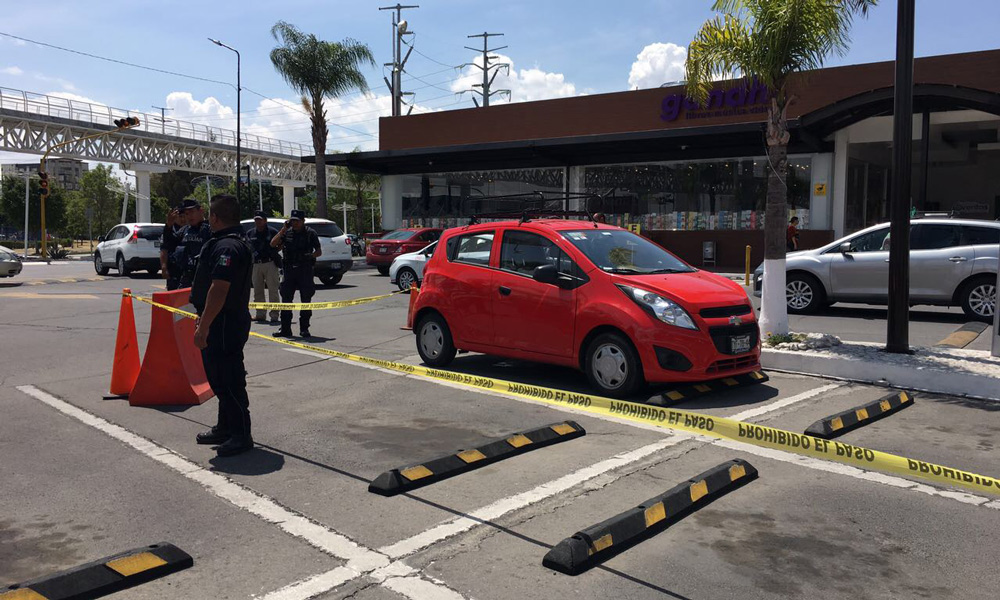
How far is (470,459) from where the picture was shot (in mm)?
5387

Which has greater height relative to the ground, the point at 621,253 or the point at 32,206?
the point at 32,206

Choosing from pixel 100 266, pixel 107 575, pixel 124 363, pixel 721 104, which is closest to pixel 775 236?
pixel 124 363

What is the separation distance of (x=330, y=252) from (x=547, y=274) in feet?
45.5

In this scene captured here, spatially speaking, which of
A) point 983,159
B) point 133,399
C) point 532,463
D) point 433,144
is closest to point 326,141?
point 433,144

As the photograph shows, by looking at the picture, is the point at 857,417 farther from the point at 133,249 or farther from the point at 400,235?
the point at 133,249

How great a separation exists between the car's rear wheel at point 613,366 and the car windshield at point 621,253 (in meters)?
0.77

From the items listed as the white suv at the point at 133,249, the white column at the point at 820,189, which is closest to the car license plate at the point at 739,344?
the white column at the point at 820,189

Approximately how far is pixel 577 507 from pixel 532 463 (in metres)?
0.89

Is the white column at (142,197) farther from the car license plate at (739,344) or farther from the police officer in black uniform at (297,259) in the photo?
the car license plate at (739,344)

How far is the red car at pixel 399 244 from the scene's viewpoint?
23547 mm

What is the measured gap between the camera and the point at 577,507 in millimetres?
4664

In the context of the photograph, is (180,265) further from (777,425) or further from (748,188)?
(748,188)

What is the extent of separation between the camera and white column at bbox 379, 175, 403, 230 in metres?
34.0

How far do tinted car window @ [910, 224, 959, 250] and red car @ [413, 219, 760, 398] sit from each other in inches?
248
